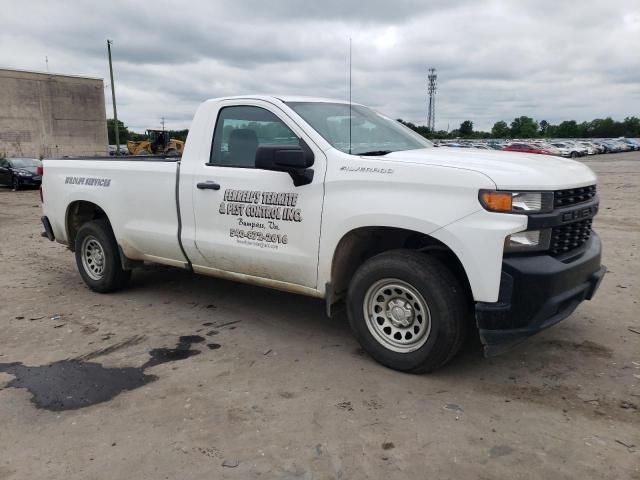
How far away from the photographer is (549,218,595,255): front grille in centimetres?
360

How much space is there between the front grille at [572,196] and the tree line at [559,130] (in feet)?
327

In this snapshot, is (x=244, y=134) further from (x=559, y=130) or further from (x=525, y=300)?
(x=559, y=130)

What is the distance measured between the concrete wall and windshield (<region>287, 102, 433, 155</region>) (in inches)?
1856

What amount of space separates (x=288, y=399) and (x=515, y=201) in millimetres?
1908

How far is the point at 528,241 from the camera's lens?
3.43 m

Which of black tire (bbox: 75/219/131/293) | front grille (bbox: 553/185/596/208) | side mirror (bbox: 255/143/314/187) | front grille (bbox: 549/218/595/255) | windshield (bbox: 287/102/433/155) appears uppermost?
windshield (bbox: 287/102/433/155)

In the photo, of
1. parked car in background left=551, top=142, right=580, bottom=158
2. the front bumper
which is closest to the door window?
the front bumper

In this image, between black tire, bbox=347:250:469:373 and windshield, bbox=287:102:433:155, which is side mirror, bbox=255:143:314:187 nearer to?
windshield, bbox=287:102:433:155

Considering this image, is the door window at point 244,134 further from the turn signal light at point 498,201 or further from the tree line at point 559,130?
the tree line at point 559,130

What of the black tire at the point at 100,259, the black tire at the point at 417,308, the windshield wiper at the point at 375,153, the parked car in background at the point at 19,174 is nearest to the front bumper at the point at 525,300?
the black tire at the point at 417,308

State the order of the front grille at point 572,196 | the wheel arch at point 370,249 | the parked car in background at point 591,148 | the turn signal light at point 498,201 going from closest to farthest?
1. the turn signal light at point 498,201
2. the front grille at point 572,196
3. the wheel arch at point 370,249
4. the parked car in background at point 591,148

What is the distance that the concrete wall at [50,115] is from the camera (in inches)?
1773

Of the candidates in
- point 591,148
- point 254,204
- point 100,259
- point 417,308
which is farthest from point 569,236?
point 591,148

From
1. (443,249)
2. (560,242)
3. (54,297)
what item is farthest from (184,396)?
(54,297)
